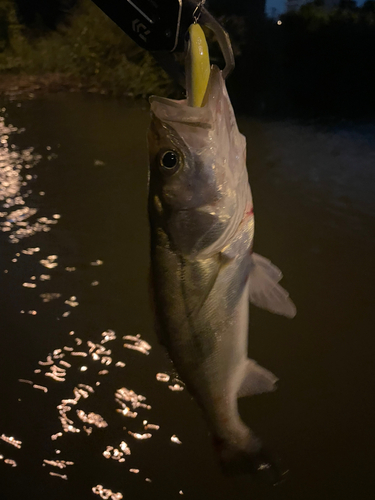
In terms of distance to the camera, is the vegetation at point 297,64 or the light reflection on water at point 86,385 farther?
the vegetation at point 297,64

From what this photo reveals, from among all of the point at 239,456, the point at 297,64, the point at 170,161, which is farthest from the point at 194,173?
the point at 297,64

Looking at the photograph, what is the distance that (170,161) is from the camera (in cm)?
107

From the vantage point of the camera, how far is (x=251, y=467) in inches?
53.5

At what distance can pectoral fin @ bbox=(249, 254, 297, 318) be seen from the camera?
1238 mm

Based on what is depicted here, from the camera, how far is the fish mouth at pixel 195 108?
38.2 inches

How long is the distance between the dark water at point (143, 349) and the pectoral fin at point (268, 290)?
1334 mm

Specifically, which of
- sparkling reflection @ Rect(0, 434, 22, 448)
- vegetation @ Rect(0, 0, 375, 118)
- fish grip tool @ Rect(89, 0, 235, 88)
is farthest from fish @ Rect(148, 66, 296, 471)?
vegetation @ Rect(0, 0, 375, 118)

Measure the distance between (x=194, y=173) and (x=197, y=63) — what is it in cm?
27

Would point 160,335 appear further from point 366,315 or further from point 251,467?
point 366,315

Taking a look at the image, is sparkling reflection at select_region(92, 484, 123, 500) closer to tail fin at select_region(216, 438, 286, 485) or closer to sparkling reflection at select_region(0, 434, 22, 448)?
sparkling reflection at select_region(0, 434, 22, 448)

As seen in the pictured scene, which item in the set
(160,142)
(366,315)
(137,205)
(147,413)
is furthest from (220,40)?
(137,205)

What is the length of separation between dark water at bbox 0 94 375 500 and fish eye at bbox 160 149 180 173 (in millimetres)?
1763

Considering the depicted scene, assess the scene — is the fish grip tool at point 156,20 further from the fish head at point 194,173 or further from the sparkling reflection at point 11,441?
the sparkling reflection at point 11,441

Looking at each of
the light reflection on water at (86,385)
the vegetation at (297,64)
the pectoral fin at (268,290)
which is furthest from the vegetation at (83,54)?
the pectoral fin at (268,290)
